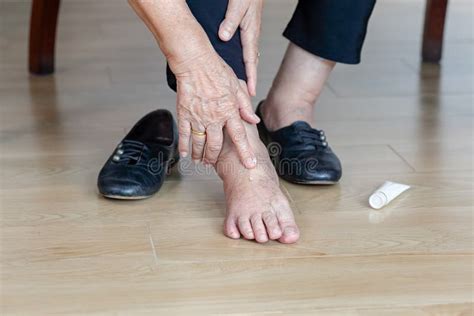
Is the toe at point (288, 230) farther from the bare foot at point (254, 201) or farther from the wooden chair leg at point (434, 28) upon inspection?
the wooden chair leg at point (434, 28)

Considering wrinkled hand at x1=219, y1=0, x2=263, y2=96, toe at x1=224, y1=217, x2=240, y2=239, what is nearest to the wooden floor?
toe at x1=224, y1=217, x2=240, y2=239

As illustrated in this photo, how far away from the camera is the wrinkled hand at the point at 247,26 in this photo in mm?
1211

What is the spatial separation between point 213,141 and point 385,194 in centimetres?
29

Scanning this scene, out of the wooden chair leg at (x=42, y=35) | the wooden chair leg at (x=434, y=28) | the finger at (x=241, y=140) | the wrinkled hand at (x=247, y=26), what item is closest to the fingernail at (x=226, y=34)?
the wrinkled hand at (x=247, y=26)

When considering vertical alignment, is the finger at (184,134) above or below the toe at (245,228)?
above

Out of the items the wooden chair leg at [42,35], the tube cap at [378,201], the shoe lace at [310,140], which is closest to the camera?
the tube cap at [378,201]

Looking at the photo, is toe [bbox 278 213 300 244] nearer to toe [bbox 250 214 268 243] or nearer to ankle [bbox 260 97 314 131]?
toe [bbox 250 214 268 243]

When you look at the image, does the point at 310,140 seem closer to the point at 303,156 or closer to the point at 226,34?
the point at 303,156

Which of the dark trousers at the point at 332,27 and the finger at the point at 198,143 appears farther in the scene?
the dark trousers at the point at 332,27

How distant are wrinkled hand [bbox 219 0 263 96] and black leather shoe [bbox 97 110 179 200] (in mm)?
224

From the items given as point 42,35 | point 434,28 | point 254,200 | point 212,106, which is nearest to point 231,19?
point 212,106

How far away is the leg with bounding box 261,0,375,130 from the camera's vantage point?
1442 mm

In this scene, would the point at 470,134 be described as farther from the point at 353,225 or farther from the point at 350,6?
the point at 353,225

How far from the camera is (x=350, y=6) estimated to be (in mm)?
1436
